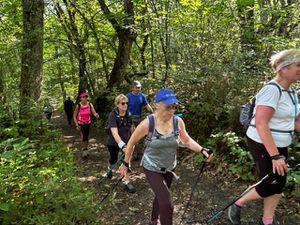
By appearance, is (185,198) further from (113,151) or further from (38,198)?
(38,198)

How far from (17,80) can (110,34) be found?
25.4 ft

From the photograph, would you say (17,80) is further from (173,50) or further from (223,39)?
(223,39)

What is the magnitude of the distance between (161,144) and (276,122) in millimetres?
1384

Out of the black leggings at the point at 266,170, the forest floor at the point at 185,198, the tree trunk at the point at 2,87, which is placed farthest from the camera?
the tree trunk at the point at 2,87

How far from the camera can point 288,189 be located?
5316 mm

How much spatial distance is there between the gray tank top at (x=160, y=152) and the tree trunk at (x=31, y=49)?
5.90m

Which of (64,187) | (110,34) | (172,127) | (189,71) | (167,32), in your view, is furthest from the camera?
(110,34)

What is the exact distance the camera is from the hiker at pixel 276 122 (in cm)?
335

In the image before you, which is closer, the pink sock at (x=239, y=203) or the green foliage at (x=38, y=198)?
the pink sock at (x=239, y=203)

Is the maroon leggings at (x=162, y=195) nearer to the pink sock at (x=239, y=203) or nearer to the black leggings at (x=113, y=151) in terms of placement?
the pink sock at (x=239, y=203)

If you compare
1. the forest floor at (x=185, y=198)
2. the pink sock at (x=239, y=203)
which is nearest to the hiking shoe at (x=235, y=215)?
the pink sock at (x=239, y=203)

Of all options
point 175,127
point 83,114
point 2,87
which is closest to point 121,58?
point 83,114

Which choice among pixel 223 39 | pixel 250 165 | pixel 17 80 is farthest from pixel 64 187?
pixel 223 39

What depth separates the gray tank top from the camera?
3807mm
